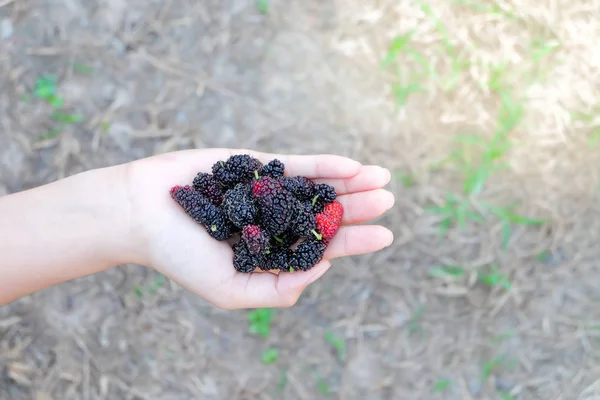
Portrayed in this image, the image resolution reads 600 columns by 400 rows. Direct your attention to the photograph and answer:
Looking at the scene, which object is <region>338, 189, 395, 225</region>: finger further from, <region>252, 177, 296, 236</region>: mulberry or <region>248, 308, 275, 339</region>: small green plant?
<region>248, 308, 275, 339</region>: small green plant

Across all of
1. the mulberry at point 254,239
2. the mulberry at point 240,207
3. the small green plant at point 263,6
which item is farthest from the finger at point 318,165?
the small green plant at point 263,6

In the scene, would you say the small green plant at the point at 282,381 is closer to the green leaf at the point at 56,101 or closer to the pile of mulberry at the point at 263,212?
the pile of mulberry at the point at 263,212

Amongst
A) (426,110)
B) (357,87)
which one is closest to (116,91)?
(357,87)

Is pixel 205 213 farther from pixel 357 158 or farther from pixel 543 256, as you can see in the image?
pixel 543 256

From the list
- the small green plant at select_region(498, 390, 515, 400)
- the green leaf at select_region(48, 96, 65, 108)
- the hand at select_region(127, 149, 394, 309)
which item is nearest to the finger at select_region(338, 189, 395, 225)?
the hand at select_region(127, 149, 394, 309)

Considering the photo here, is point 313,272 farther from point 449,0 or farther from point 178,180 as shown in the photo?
point 449,0

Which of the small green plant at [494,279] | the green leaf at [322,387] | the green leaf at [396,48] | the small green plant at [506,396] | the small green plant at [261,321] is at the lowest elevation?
the green leaf at [322,387]

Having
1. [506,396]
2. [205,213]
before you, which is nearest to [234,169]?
[205,213]
